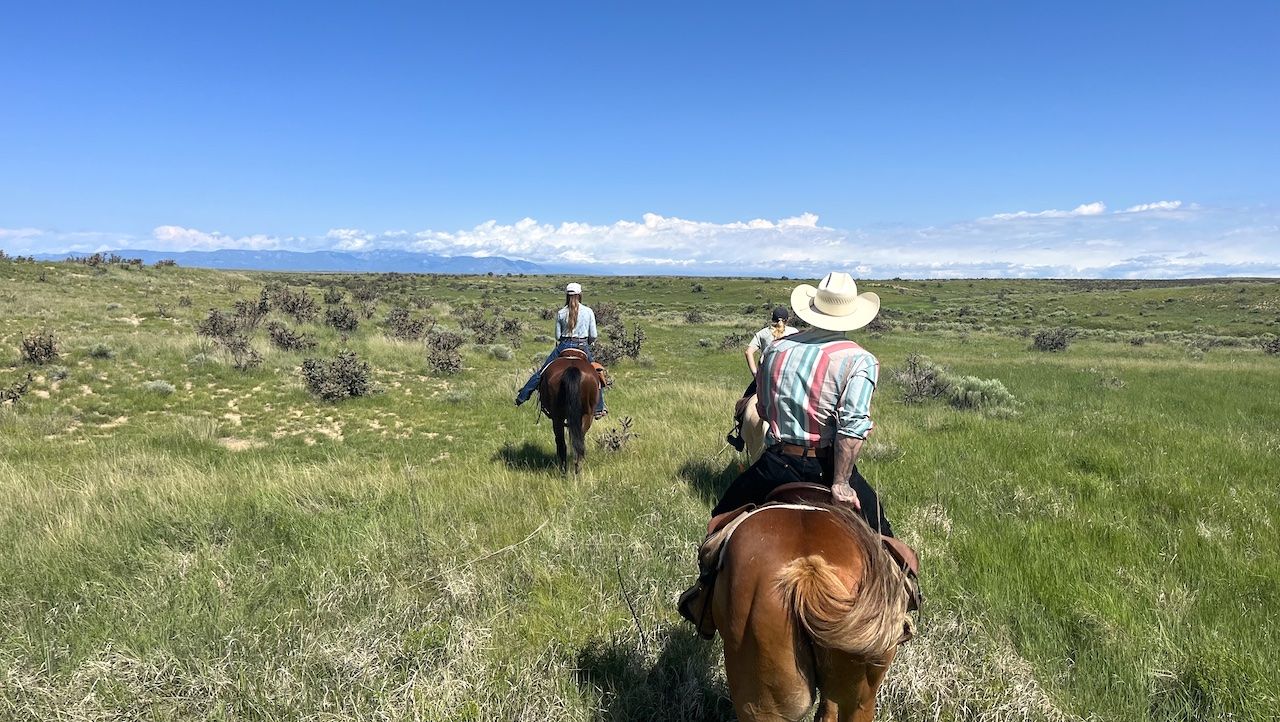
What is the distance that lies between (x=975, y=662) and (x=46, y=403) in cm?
1601

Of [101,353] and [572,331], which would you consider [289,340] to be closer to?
[101,353]

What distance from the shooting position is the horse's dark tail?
7.88 metres

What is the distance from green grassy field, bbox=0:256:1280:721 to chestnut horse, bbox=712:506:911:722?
105 centimetres

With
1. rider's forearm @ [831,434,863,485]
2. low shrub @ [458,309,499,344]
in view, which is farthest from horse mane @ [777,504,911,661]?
low shrub @ [458,309,499,344]

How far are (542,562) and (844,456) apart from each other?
2678 mm

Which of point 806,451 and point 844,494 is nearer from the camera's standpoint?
point 844,494

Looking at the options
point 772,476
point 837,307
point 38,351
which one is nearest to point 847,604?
point 772,476

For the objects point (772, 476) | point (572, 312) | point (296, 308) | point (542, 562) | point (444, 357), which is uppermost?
point (572, 312)

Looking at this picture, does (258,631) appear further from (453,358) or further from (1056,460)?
(453,358)

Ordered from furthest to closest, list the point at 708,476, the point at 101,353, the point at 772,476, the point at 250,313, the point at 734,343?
the point at 734,343, the point at 250,313, the point at 101,353, the point at 708,476, the point at 772,476

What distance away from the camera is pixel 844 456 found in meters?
3.42

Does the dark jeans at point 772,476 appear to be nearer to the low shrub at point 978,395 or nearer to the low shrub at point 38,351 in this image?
the low shrub at point 978,395

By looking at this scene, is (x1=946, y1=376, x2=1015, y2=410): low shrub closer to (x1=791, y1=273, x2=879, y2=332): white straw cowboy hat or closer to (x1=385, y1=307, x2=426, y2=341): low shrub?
(x1=791, y1=273, x2=879, y2=332): white straw cowboy hat

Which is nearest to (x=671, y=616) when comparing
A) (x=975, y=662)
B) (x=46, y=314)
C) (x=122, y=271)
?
(x=975, y=662)
